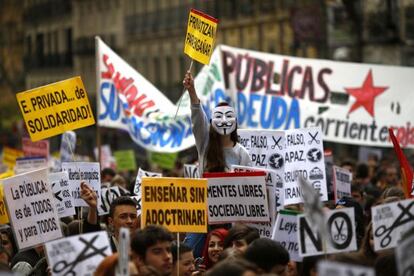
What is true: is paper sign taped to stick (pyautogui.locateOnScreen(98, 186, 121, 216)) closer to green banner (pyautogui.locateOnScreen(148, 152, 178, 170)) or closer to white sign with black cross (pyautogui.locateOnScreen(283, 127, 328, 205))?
white sign with black cross (pyautogui.locateOnScreen(283, 127, 328, 205))

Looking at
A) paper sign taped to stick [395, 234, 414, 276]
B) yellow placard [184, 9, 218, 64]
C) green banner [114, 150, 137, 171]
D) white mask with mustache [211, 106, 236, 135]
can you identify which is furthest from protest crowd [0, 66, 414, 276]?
green banner [114, 150, 137, 171]

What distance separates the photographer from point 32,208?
1206 cm

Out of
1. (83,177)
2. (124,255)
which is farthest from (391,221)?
(83,177)

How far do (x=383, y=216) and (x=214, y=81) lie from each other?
11227 mm

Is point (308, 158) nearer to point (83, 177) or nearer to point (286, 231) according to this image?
point (83, 177)

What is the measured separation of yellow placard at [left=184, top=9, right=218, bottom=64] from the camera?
47.1ft

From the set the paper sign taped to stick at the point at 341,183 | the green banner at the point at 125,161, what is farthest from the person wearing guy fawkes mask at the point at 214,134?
the green banner at the point at 125,161

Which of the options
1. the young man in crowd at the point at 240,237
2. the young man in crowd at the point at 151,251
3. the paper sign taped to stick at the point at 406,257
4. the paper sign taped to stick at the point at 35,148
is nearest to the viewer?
the paper sign taped to stick at the point at 406,257

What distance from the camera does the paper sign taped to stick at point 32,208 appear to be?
11930 mm

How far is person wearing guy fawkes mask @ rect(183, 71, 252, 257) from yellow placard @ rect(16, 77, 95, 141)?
5.13ft

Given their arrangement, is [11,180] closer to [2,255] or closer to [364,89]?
[2,255]

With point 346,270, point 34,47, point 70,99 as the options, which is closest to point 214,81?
point 70,99

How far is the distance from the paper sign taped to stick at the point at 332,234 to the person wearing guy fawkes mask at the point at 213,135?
2934 millimetres

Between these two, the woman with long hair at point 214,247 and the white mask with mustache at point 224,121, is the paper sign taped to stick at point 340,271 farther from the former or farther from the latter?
the white mask with mustache at point 224,121
